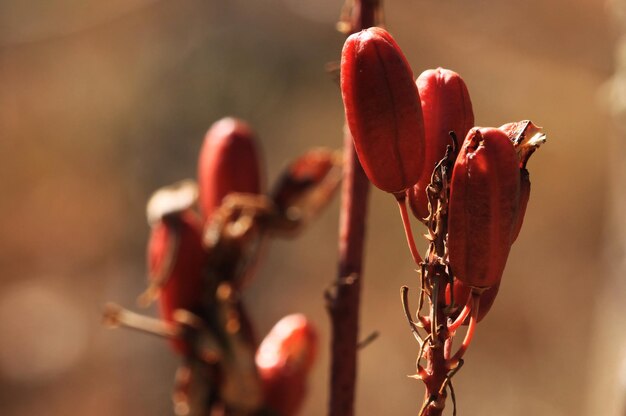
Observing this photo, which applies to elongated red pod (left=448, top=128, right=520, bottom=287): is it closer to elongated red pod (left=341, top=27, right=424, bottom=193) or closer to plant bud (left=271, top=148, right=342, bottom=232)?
elongated red pod (left=341, top=27, right=424, bottom=193)

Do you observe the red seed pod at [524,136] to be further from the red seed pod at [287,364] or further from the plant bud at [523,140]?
the red seed pod at [287,364]

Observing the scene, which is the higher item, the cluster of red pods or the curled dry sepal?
the cluster of red pods

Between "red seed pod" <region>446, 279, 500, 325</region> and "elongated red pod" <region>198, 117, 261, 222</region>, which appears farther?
"elongated red pod" <region>198, 117, 261, 222</region>

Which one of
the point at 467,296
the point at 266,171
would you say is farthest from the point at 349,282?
the point at 266,171

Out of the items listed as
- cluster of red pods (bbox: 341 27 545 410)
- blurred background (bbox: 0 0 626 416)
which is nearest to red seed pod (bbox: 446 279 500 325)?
cluster of red pods (bbox: 341 27 545 410)

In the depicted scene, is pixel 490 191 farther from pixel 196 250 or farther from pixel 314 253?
pixel 314 253
